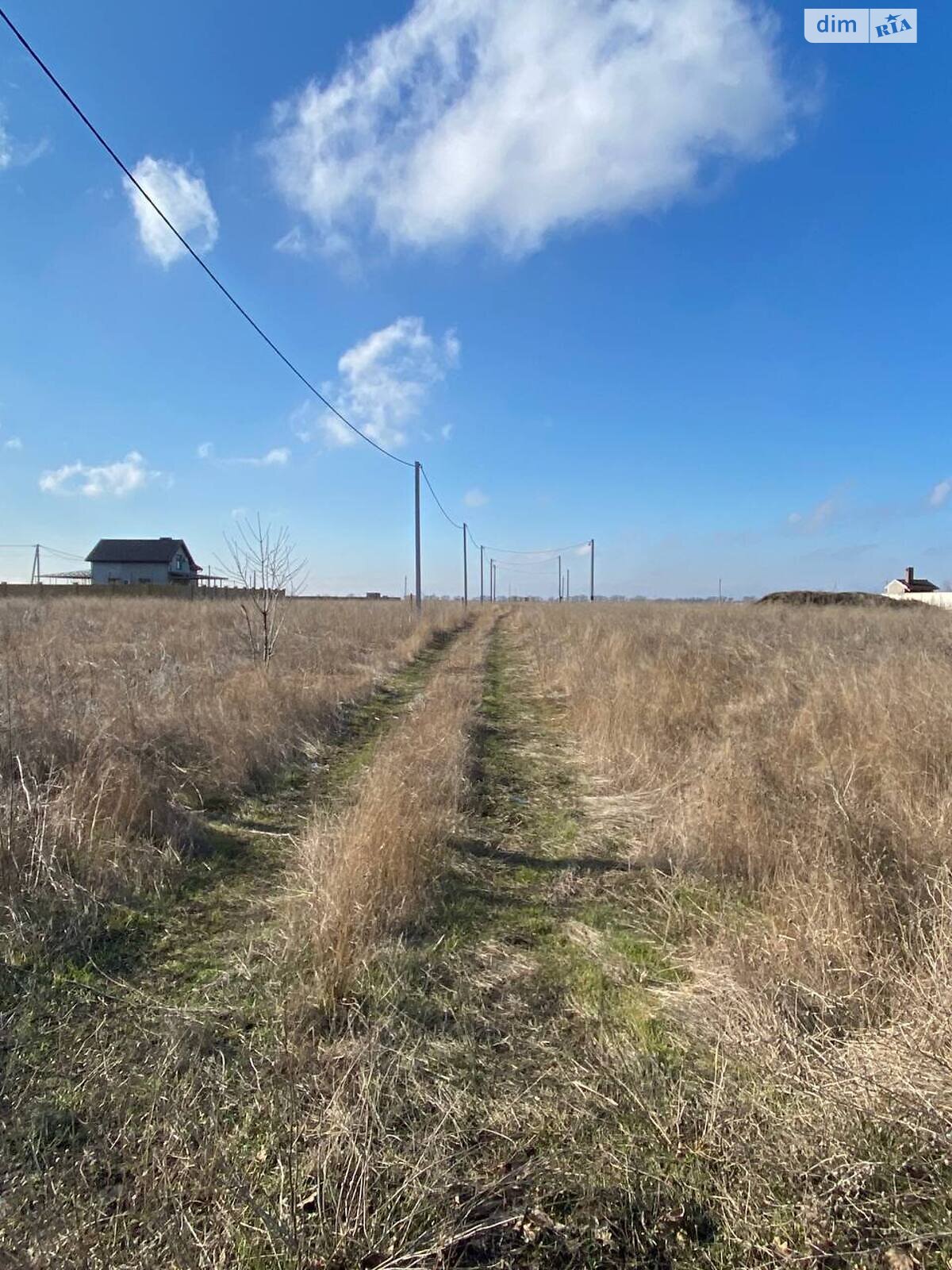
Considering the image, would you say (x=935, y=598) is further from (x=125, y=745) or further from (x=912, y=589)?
(x=125, y=745)

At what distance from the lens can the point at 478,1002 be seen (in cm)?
241

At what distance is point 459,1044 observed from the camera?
2.13 meters

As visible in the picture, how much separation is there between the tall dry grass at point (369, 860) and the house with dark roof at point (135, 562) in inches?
2423

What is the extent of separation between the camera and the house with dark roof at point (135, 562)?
5850 cm

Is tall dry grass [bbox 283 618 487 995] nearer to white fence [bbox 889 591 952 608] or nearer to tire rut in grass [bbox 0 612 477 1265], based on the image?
tire rut in grass [bbox 0 612 477 1265]

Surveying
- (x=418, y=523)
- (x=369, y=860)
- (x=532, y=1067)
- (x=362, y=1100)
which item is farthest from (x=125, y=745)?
(x=418, y=523)

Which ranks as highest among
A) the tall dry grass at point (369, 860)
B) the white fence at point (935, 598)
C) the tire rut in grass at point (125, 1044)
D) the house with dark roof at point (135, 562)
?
the house with dark roof at point (135, 562)

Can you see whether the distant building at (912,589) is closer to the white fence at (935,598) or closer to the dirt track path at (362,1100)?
the white fence at (935,598)

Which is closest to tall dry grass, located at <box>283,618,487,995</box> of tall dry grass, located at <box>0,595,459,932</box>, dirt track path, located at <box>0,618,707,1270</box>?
dirt track path, located at <box>0,618,707,1270</box>

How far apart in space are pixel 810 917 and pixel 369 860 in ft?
6.91

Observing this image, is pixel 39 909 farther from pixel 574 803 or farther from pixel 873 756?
pixel 873 756

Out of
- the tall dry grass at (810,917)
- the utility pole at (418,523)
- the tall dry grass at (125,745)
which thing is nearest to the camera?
the tall dry grass at (810,917)

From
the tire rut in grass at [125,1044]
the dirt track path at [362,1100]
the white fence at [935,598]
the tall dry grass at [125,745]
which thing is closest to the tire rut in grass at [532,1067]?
the dirt track path at [362,1100]

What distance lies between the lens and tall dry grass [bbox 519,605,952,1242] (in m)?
1.59
